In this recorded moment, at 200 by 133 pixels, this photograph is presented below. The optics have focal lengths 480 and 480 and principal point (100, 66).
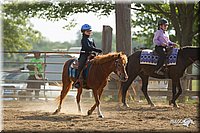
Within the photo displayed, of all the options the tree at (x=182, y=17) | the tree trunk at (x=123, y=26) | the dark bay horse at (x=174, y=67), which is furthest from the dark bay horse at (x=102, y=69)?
the tree at (x=182, y=17)

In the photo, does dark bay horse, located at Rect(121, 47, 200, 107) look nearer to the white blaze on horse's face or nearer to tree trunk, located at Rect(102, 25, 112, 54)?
tree trunk, located at Rect(102, 25, 112, 54)

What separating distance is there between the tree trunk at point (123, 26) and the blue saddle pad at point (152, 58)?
9.49 ft

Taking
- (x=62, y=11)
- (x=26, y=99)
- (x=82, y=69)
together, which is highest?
(x=62, y=11)

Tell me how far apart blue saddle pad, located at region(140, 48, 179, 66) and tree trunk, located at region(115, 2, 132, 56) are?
289 cm

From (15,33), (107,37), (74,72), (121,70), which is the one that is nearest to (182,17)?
(107,37)

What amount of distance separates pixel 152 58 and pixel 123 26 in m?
3.16

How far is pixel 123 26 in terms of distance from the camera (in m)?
15.0

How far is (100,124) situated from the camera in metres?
8.23

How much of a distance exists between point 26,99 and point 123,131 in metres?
8.53

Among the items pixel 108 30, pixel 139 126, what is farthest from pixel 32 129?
pixel 108 30

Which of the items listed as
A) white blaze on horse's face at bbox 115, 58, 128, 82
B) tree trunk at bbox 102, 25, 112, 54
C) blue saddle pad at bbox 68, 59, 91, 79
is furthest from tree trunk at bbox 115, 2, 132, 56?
white blaze on horse's face at bbox 115, 58, 128, 82

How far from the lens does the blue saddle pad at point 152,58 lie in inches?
469

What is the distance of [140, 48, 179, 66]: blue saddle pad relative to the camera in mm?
11922

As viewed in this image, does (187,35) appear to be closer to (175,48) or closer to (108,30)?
(108,30)
